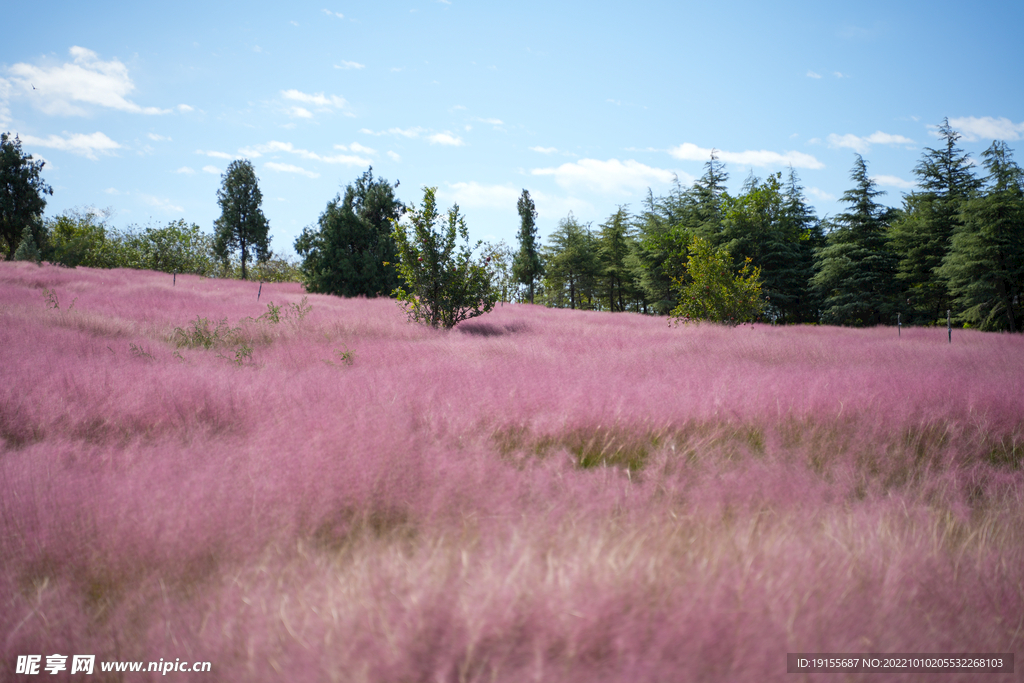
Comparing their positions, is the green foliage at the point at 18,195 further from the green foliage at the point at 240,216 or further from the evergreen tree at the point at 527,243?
the evergreen tree at the point at 527,243

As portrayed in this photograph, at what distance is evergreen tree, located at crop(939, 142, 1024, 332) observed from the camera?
25406mm

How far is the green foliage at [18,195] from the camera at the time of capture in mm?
35500

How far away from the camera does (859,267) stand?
111 ft

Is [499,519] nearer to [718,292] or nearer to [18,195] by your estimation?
[718,292]

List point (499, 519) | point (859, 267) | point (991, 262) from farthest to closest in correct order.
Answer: point (859, 267) → point (991, 262) → point (499, 519)

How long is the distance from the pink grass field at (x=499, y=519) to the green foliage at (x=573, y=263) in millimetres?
40588

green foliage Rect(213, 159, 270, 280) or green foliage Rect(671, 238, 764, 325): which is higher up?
green foliage Rect(213, 159, 270, 280)

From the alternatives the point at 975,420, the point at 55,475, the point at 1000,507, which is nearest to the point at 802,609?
the point at 1000,507

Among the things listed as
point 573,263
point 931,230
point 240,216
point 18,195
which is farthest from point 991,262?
point 18,195

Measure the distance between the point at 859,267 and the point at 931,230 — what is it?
4.50 m

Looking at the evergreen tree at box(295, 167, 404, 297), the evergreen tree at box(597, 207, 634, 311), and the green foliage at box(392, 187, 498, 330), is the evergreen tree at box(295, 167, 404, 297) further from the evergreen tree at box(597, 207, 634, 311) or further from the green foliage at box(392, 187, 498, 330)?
the evergreen tree at box(597, 207, 634, 311)

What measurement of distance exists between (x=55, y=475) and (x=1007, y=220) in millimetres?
38274

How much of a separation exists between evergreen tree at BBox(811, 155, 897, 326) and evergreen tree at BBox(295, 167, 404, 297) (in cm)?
3152

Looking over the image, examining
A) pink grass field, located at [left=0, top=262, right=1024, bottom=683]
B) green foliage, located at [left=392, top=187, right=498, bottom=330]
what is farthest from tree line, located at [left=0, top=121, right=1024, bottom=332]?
pink grass field, located at [left=0, top=262, right=1024, bottom=683]
